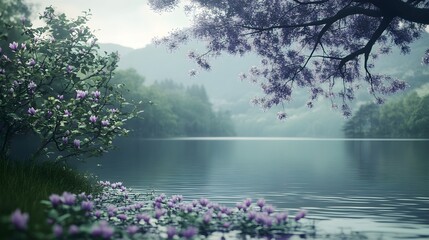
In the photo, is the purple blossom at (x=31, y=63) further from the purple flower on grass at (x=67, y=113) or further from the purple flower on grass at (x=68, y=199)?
the purple flower on grass at (x=68, y=199)

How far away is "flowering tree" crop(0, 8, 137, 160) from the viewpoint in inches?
655

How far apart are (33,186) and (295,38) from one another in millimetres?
12634

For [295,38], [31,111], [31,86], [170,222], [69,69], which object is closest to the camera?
[170,222]

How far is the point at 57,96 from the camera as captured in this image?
58.3 feet

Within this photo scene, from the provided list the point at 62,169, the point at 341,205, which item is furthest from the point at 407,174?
the point at 62,169

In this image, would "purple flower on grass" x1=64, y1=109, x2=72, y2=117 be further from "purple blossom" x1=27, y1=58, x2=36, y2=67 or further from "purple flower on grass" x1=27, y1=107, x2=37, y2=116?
"purple blossom" x1=27, y1=58, x2=36, y2=67

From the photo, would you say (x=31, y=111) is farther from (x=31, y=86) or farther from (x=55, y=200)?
(x=55, y=200)

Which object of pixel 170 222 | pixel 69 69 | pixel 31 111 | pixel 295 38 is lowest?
pixel 170 222

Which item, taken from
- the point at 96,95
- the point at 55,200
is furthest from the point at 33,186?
the point at 96,95

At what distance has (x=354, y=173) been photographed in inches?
1502

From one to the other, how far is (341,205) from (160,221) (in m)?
9.74

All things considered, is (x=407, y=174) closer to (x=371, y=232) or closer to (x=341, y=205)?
(x=341, y=205)

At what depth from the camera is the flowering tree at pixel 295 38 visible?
773 inches

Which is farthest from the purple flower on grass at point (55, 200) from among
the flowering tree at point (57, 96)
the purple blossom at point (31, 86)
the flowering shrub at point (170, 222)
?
the purple blossom at point (31, 86)
